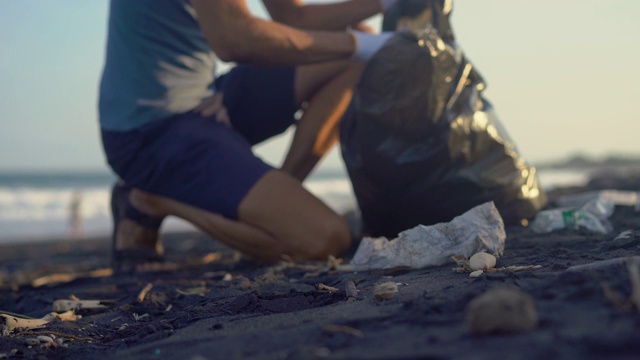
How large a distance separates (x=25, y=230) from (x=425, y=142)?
748cm

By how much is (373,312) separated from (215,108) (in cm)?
177

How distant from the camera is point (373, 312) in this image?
1.38 meters

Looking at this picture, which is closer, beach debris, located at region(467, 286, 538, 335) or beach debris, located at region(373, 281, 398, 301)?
beach debris, located at region(467, 286, 538, 335)

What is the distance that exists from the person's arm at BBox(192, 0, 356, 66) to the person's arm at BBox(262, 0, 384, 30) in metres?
0.58

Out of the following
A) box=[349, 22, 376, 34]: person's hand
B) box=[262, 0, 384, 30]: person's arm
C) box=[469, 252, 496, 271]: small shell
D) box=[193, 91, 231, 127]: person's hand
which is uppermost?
box=[262, 0, 384, 30]: person's arm

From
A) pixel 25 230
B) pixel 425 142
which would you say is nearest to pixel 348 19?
pixel 425 142

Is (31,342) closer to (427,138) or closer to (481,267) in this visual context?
(481,267)

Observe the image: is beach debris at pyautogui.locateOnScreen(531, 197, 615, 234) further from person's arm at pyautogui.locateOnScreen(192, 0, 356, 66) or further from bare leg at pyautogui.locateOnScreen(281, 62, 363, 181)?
bare leg at pyautogui.locateOnScreen(281, 62, 363, 181)

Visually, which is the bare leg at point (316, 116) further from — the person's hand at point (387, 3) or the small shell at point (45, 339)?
the small shell at point (45, 339)

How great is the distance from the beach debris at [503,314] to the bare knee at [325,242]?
5.61ft

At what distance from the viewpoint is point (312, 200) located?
2785 mm

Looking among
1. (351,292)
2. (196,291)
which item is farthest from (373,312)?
(196,291)

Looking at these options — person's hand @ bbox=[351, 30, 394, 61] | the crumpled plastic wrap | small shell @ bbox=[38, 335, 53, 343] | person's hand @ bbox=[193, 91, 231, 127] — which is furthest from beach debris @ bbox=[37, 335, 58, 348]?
person's hand @ bbox=[351, 30, 394, 61]

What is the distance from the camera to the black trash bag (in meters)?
2.44
